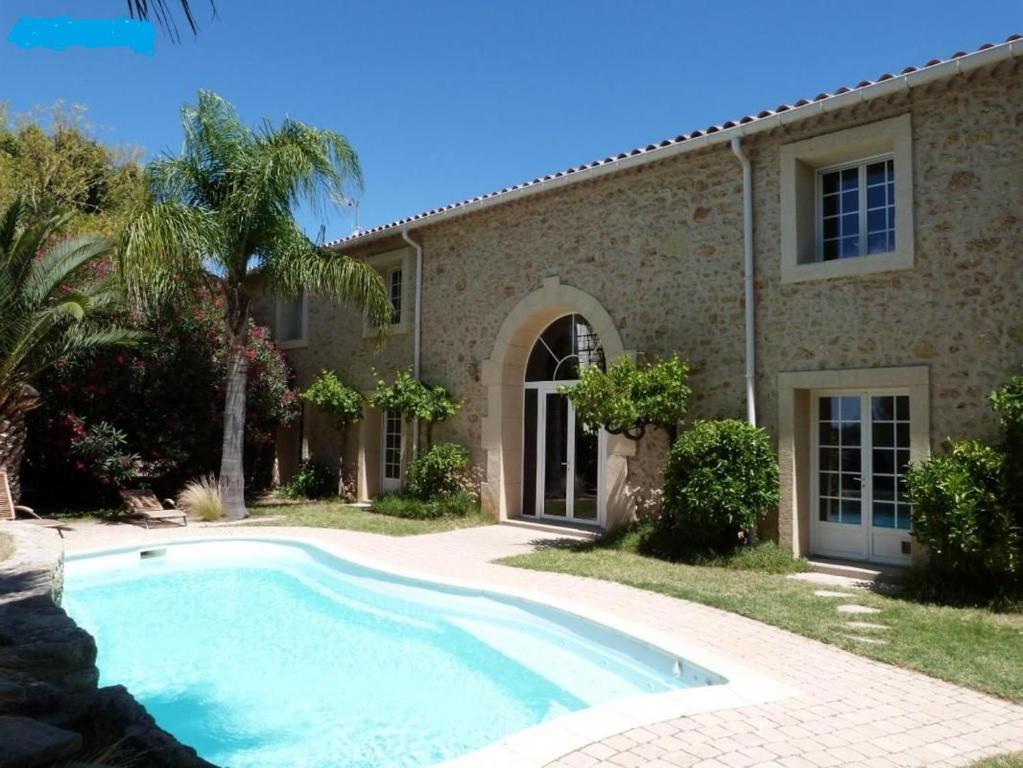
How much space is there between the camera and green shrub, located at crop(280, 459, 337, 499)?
16.7m

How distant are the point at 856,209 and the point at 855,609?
16.0ft

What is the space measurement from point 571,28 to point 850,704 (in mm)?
10242

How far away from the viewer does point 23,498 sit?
14.2 meters

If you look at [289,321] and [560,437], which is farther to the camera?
[289,321]

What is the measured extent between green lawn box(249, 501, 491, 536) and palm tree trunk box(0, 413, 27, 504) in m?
3.88

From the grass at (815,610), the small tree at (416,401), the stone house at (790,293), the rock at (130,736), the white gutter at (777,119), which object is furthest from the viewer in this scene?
the small tree at (416,401)

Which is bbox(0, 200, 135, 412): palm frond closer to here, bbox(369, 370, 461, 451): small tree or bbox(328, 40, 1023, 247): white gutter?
bbox(369, 370, 461, 451): small tree

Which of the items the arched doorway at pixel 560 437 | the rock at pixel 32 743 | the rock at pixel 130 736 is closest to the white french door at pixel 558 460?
the arched doorway at pixel 560 437

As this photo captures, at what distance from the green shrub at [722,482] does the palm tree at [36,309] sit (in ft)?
28.8

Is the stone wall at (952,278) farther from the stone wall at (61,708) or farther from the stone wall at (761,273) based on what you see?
the stone wall at (61,708)

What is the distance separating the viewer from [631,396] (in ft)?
31.6

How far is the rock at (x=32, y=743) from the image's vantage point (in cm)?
237

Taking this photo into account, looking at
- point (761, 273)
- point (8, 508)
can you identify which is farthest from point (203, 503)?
point (761, 273)

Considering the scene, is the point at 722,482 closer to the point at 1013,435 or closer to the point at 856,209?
the point at 1013,435
